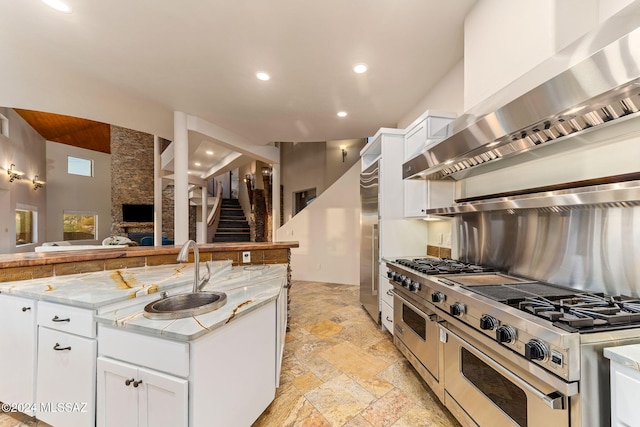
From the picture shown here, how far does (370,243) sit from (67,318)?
2.85m

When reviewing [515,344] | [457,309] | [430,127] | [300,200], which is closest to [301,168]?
[300,200]

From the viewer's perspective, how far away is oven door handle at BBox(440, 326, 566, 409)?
36.3 inches

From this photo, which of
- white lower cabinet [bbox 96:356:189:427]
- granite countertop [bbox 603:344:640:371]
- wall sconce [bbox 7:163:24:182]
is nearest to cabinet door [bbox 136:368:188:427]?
white lower cabinet [bbox 96:356:189:427]

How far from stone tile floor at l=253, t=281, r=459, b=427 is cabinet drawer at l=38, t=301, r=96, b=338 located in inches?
45.0

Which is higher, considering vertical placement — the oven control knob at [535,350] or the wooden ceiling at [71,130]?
the wooden ceiling at [71,130]

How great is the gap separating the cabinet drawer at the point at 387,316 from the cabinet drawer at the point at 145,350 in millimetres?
2107

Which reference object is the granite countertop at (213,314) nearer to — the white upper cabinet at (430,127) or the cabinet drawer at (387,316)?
the cabinet drawer at (387,316)

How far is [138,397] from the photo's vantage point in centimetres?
118

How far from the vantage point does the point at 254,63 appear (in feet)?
8.74

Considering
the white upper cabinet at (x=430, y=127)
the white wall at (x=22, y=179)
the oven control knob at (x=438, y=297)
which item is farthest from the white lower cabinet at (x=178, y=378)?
the white wall at (x=22, y=179)

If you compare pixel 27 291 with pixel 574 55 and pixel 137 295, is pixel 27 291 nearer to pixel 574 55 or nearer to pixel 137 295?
pixel 137 295

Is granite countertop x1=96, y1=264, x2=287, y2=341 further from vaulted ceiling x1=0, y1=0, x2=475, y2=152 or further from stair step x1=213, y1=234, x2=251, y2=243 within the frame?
stair step x1=213, y1=234, x2=251, y2=243

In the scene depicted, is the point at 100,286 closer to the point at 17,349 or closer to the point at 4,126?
the point at 17,349

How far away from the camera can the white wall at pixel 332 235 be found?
17.0 ft
